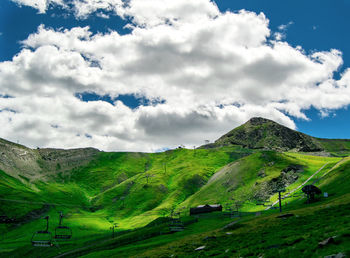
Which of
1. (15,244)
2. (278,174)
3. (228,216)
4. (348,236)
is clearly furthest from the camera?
(278,174)

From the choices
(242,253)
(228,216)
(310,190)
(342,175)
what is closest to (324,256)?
(242,253)

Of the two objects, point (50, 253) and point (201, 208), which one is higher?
point (201, 208)

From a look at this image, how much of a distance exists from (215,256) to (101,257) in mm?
54588

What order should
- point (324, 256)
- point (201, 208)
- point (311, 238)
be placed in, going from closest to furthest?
point (324, 256) → point (311, 238) → point (201, 208)

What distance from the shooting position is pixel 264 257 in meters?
27.6

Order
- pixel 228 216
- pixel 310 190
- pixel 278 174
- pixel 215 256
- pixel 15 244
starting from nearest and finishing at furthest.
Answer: pixel 215 256 → pixel 310 190 → pixel 228 216 → pixel 15 244 → pixel 278 174

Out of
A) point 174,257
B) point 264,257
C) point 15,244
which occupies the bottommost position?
point 15,244

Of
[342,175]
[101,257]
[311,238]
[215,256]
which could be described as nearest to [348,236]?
[311,238]

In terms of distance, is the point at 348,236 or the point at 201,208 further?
the point at 201,208

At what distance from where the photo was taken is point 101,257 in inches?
3125

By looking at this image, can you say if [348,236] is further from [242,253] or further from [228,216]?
[228,216]

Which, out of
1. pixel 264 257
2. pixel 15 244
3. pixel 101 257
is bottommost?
pixel 15 244

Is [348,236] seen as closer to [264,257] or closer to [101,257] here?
→ [264,257]

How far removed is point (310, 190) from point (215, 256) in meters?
89.9
